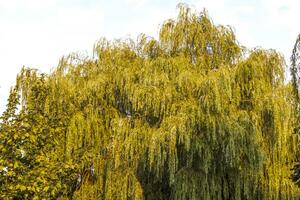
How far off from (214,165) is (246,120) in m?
1.22

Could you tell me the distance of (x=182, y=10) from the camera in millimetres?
14094

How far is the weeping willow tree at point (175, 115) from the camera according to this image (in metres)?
11.2

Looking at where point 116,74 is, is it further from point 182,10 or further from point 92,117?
point 182,10

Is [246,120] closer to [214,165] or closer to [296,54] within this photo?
[214,165]

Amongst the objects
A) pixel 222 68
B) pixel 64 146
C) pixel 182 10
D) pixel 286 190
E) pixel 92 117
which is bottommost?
pixel 286 190

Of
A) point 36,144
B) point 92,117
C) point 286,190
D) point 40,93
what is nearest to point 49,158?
point 36,144

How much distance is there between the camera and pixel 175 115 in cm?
1160

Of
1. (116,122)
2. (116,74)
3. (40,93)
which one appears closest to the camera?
(40,93)

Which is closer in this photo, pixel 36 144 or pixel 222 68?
pixel 36 144

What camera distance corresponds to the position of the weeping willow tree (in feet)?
36.8

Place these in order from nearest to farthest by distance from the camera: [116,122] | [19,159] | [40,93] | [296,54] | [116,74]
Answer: [296,54] → [19,159] → [40,93] → [116,122] → [116,74]

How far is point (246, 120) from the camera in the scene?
11422 millimetres

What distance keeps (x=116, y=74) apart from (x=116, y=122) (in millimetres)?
1427

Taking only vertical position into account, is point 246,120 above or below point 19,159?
above
